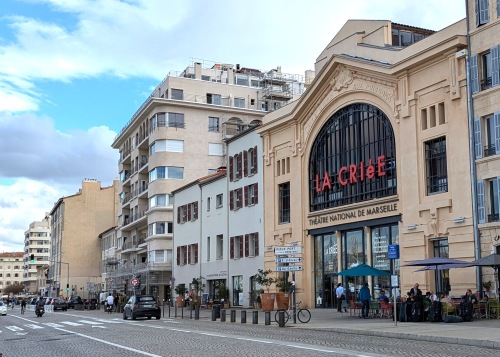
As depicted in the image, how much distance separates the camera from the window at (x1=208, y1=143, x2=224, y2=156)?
7244 centimetres

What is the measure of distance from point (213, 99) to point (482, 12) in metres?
47.9

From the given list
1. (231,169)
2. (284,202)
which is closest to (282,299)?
(284,202)

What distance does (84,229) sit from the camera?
11288 cm

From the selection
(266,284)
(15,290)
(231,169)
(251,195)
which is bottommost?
(15,290)

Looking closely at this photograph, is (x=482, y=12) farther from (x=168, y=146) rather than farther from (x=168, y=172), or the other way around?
(x=168, y=172)

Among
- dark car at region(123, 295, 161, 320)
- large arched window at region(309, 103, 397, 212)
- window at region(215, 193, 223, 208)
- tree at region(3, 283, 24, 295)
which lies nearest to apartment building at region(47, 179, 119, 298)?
window at region(215, 193, 223, 208)

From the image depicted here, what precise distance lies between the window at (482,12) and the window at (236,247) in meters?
25.9

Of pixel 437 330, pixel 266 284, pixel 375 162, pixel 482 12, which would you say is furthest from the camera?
pixel 266 284

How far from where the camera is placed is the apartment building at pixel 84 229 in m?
111

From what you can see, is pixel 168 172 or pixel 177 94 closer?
pixel 168 172

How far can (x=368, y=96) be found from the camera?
3794 centimetres

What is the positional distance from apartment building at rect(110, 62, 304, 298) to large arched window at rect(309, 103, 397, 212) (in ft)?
76.6

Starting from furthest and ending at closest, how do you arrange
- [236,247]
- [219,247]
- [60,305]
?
[60,305] < [219,247] < [236,247]

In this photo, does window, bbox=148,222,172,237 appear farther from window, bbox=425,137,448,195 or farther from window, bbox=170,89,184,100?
window, bbox=425,137,448,195
